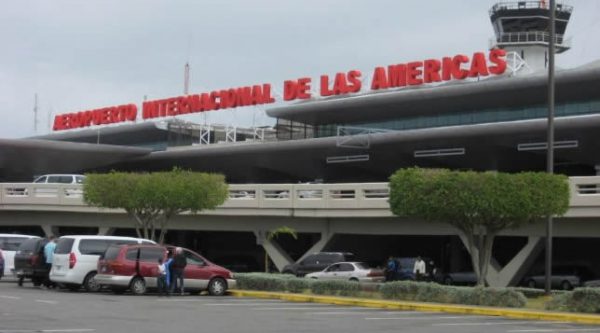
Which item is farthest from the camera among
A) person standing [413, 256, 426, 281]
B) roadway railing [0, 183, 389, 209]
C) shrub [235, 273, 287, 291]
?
roadway railing [0, 183, 389, 209]

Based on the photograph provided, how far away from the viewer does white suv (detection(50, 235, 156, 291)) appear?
31.0 m

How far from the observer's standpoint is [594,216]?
38875 mm

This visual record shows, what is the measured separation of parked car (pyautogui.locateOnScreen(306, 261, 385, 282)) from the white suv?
42.8 feet

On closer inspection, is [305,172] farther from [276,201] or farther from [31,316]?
[31,316]

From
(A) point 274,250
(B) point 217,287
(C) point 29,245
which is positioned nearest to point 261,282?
(B) point 217,287

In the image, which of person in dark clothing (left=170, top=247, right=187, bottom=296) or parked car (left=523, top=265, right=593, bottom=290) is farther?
parked car (left=523, top=265, right=593, bottom=290)

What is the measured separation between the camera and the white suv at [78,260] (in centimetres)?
3095

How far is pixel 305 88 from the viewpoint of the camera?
70062 millimetres

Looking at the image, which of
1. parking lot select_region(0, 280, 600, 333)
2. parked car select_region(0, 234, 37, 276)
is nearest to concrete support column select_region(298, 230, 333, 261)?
parked car select_region(0, 234, 37, 276)

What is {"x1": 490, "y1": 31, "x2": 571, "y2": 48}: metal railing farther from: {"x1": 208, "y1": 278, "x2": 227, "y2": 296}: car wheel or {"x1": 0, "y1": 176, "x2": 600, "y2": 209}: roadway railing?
{"x1": 208, "y1": 278, "x2": 227, "y2": 296}: car wheel

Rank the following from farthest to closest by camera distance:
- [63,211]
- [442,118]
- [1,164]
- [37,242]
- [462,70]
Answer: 1. [1,164]
2. [442,118]
3. [462,70]
4. [63,211]
5. [37,242]

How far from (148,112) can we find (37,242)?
49.5 m

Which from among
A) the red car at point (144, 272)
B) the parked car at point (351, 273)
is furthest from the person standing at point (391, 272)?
the red car at point (144, 272)

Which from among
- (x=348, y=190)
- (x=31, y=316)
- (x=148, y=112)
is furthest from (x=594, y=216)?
(x=148, y=112)
